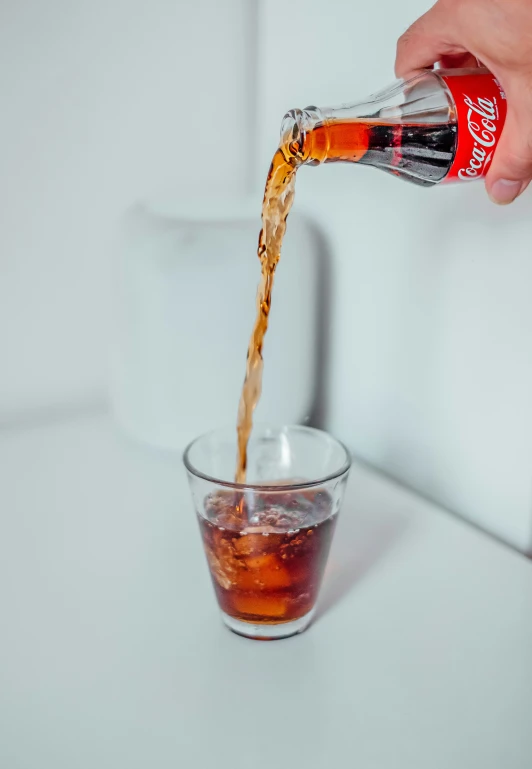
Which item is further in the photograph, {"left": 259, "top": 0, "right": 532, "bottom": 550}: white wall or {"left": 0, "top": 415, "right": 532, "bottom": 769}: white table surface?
{"left": 259, "top": 0, "right": 532, "bottom": 550}: white wall

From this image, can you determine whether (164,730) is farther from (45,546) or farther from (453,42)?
(453,42)

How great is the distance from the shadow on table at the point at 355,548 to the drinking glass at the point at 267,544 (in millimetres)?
61

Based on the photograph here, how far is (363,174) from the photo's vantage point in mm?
901

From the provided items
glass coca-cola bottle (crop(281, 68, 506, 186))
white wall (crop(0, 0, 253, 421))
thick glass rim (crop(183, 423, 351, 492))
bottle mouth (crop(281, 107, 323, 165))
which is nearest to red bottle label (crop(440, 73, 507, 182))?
glass coca-cola bottle (crop(281, 68, 506, 186))

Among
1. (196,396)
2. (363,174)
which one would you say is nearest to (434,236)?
(363,174)

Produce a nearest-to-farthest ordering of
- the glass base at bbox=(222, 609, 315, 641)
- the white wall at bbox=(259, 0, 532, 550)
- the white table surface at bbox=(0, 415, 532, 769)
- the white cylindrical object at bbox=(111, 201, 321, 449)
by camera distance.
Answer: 1. the white table surface at bbox=(0, 415, 532, 769)
2. the glass base at bbox=(222, 609, 315, 641)
3. the white wall at bbox=(259, 0, 532, 550)
4. the white cylindrical object at bbox=(111, 201, 321, 449)

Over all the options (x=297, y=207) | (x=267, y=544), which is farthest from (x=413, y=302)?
(x=267, y=544)

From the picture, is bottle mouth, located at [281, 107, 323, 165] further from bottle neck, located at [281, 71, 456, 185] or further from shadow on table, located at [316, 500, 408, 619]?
shadow on table, located at [316, 500, 408, 619]

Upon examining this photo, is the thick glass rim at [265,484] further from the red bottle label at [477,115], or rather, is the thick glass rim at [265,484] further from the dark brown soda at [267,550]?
the red bottle label at [477,115]

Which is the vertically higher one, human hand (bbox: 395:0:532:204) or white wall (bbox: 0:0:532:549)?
human hand (bbox: 395:0:532:204)

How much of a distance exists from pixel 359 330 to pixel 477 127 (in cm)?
39

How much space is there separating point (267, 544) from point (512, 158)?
342 millimetres

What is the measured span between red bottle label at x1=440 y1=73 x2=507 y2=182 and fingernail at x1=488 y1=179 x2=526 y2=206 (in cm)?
2

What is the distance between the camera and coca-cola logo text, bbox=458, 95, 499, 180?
0.59m
